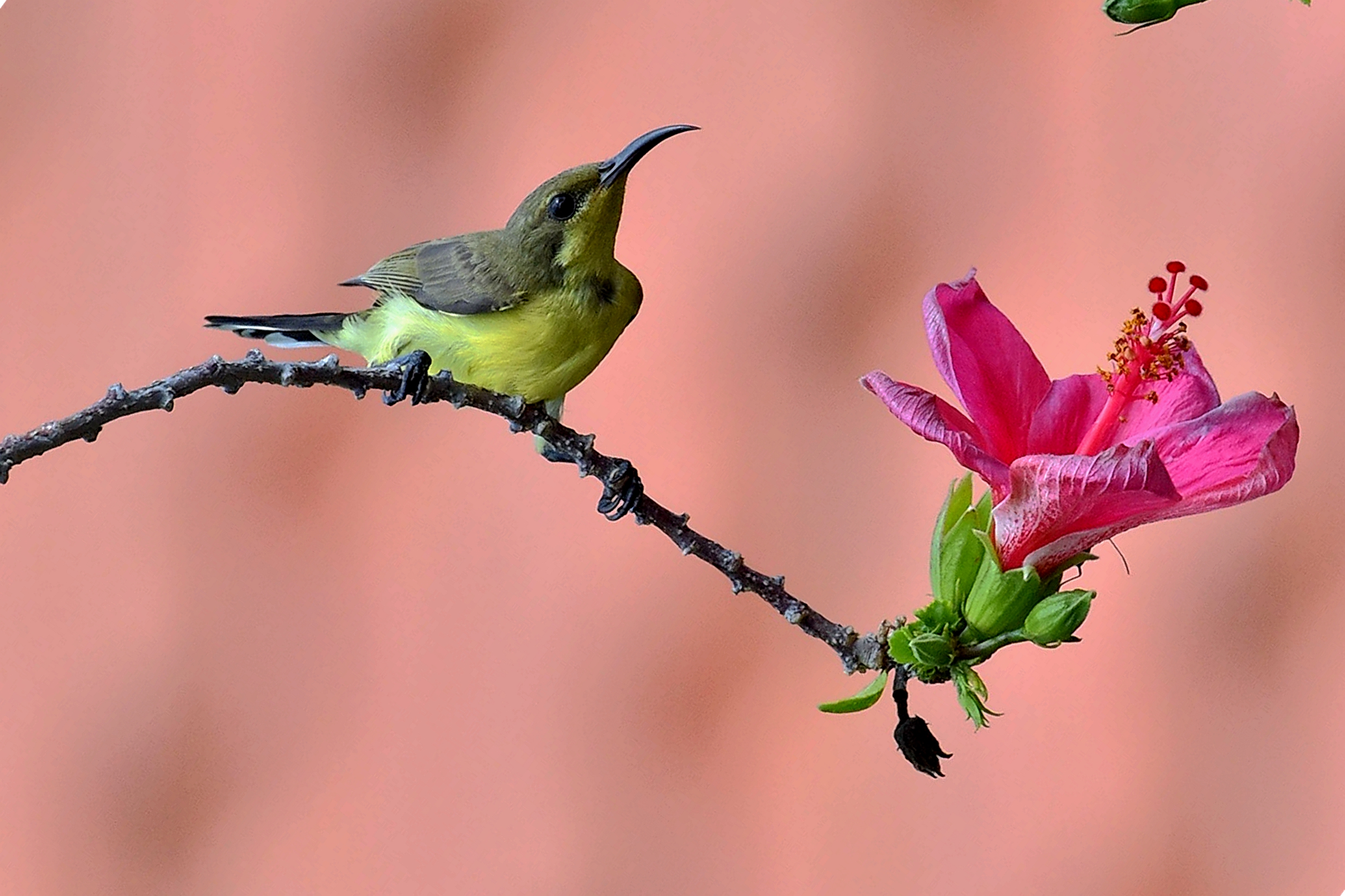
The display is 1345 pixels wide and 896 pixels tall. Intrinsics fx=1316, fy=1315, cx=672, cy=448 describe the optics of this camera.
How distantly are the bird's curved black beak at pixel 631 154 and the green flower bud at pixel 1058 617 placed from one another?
0.16 metres

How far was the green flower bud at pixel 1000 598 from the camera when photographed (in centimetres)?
36

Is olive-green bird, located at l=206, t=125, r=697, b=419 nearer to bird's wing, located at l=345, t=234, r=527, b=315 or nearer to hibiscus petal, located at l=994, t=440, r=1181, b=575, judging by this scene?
bird's wing, located at l=345, t=234, r=527, b=315

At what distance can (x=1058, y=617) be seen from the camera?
35 centimetres

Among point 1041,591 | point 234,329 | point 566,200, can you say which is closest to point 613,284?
point 566,200

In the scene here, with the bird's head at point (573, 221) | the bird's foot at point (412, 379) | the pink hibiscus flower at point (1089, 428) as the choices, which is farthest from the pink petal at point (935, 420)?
the bird's head at point (573, 221)

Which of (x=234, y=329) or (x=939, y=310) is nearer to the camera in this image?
(x=939, y=310)

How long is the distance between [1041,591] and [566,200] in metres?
0.27

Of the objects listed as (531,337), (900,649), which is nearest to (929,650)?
(900,649)

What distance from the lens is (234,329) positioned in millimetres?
556

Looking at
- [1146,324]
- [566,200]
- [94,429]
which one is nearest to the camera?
[94,429]

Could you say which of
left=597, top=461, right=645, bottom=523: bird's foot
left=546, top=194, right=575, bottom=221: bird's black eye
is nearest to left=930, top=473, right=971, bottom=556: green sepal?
left=597, top=461, right=645, bottom=523: bird's foot

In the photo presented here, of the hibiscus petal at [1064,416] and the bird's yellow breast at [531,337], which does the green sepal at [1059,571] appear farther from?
the bird's yellow breast at [531,337]

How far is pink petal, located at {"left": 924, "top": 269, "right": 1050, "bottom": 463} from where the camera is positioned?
0.35 metres

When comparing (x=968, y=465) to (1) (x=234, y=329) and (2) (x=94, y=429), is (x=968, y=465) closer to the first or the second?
(2) (x=94, y=429)
